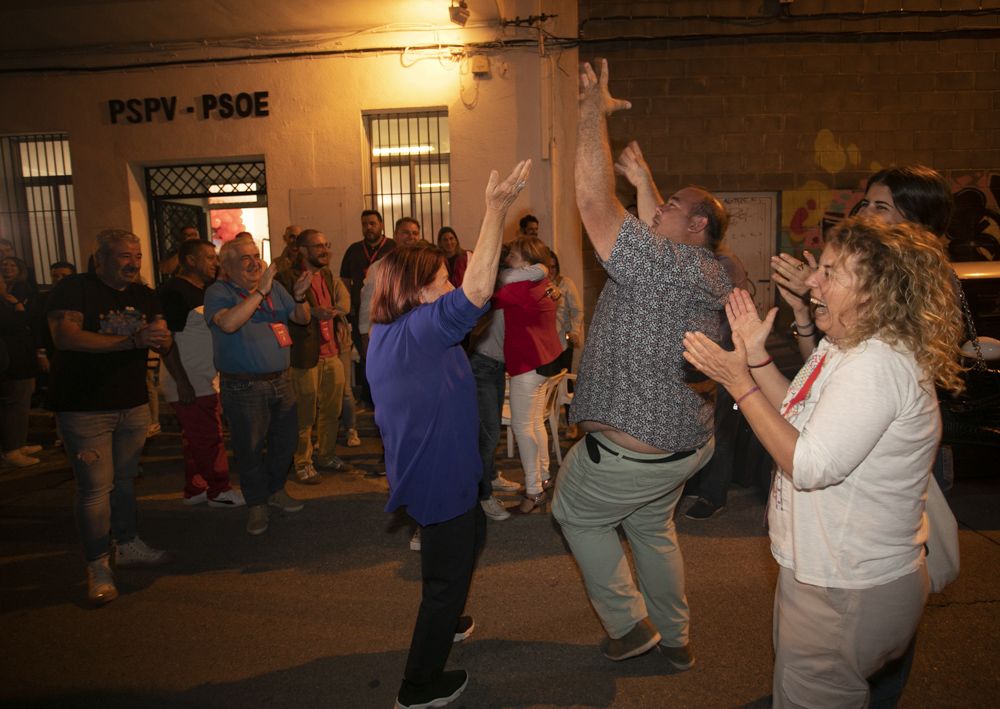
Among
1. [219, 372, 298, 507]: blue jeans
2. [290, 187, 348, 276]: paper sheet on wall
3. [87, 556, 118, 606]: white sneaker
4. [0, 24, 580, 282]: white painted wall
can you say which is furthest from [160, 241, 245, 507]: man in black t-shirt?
[0, 24, 580, 282]: white painted wall

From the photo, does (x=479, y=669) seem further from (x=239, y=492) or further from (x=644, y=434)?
(x=239, y=492)

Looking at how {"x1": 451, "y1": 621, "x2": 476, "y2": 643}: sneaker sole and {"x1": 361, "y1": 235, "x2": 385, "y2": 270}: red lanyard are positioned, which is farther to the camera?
{"x1": 361, "y1": 235, "x2": 385, "y2": 270}: red lanyard

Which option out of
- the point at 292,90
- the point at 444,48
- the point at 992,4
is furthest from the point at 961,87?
the point at 292,90

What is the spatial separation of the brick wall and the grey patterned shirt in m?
7.23

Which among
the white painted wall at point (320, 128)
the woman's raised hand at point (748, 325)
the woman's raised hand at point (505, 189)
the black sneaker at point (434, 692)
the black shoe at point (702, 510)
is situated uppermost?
the white painted wall at point (320, 128)

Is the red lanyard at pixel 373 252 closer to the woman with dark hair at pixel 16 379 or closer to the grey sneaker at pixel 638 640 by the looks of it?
the woman with dark hair at pixel 16 379

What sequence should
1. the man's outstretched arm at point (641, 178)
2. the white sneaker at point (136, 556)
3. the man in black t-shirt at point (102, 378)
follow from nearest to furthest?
1. the man's outstretched arm at point (641, 178)
2. the man in black t-shirt at point (102, 378)
3. the white sneaker at point (136, 556)

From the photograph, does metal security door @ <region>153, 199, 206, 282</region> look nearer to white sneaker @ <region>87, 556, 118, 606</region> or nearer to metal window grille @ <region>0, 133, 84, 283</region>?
metal window grille @ <region>0, 133, 84, 283</region>

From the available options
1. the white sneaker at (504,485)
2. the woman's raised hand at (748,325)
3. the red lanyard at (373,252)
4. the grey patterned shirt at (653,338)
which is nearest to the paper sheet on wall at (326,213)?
the red lanyard at (373,252)

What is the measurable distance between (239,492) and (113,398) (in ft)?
6.37

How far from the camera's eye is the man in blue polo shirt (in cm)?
488

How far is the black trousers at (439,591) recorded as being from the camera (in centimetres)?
279

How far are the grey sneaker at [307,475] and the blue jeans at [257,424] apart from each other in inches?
36.3

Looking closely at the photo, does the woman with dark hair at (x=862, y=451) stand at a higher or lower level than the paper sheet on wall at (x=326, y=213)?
lower
